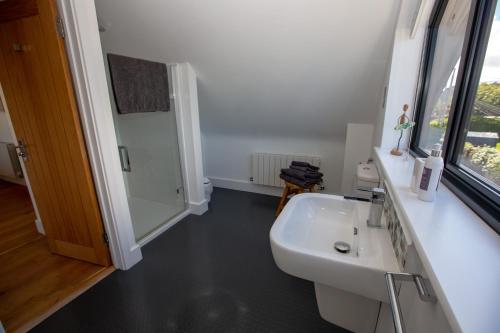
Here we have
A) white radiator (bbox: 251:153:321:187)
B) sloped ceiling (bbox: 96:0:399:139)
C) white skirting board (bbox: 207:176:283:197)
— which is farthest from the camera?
white skirting board (bbox: 207:176:283:197)

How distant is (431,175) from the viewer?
2.59 ft

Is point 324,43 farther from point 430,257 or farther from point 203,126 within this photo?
point 203,126

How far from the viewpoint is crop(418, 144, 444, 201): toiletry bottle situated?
2.55 feet

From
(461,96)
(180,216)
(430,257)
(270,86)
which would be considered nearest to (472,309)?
(430,257)

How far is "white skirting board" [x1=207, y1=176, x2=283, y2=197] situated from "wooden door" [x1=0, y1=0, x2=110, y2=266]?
1931 mm

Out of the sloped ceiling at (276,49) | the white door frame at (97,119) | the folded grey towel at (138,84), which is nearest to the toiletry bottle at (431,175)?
the sloped ceiling at (276,49)

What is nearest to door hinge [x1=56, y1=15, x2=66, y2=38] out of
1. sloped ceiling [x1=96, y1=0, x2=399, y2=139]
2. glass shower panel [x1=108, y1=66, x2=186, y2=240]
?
sloped ceiling [x1=96, y1=0, x2=399, y2=139]

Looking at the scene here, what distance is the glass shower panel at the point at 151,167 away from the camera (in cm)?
231

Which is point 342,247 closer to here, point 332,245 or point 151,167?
point 332,245

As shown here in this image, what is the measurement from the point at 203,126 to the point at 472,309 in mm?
3139

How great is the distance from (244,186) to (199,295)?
1948 mm

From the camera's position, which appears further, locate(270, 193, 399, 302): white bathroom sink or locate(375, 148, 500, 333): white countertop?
locate(270, 193, 399, 302): white bathroom sink

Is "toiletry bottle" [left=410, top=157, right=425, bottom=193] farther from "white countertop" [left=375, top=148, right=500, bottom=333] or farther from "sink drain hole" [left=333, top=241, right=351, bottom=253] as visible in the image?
"sink drain hole" [left=333, top=241, right=351, bottom=253]

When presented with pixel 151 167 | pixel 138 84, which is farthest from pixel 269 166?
A: pixel 138 84
